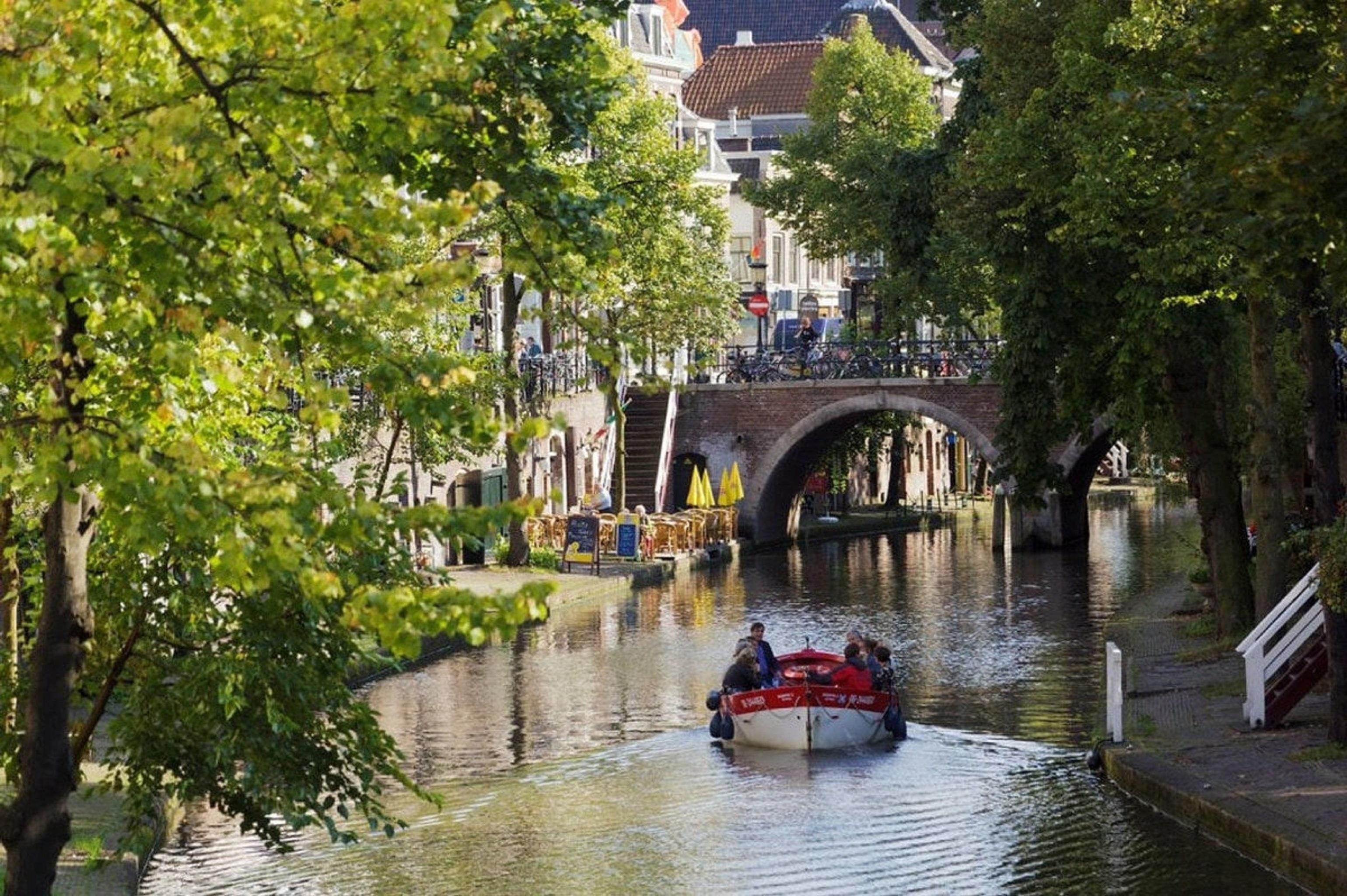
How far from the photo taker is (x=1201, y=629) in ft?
119

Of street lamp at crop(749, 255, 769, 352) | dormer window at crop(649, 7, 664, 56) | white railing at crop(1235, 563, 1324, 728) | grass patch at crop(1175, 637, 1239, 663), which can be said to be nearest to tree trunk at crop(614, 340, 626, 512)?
street lamp at crop(749, 255, 769, 352)

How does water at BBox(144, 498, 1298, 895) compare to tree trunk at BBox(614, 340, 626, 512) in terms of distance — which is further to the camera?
tree trunk at BBox(614, 340, 626, 512)

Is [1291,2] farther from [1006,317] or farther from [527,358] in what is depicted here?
[527,358]

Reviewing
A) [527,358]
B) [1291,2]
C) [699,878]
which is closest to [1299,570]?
[699,878]

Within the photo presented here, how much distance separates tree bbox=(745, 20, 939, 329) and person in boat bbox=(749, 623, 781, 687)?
12.8 meters

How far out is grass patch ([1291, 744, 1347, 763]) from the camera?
23172 millimetres

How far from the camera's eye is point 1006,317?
110 feet

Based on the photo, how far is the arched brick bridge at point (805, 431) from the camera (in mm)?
62062

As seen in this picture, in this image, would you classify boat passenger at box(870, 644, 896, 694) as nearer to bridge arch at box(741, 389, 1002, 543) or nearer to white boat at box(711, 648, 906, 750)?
white boat at box(711, 648, 906, 750)

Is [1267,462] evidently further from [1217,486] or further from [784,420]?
[784,420]

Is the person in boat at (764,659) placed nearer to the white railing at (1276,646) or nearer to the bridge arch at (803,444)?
the white railing at (1276,646)

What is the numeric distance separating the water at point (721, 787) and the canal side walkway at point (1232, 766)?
0.26 metres

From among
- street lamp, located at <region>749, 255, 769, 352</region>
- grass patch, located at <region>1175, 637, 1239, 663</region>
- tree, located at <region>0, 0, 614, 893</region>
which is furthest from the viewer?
street lamp, located at <region>749, 255, 769, 352</region>

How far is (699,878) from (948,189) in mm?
16396
